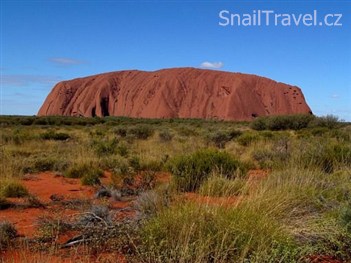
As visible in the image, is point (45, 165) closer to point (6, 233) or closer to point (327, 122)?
point (6, 233)

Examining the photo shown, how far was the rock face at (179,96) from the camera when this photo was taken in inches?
3639

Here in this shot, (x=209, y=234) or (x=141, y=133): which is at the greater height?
(x=141, y=133)

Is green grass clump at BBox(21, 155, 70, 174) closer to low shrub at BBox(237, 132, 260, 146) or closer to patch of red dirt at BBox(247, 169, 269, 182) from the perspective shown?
patch of red dirt at BBox(247, 169, 269, 182)

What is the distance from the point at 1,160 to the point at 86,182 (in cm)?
261

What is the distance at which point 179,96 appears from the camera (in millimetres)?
96875

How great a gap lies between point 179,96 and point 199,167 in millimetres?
88661


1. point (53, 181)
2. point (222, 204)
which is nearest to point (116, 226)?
point (222, 204)

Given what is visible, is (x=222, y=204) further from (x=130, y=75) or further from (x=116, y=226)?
(x=130, y=75)

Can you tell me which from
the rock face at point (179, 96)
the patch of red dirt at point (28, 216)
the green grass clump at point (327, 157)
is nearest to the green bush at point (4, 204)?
the patch of red dirt at point (28, 216)

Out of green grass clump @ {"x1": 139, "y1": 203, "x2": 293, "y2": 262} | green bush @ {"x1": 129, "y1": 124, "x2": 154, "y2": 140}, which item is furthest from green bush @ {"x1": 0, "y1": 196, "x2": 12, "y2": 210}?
green bush @ {"x1": 129, "y1": 124, "x2": 154, "y2": 140}

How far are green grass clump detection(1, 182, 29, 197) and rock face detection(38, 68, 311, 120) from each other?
80927 mm

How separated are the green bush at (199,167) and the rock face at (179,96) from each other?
79.1 m

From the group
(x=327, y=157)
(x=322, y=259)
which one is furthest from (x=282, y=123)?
(x=322, y=259)

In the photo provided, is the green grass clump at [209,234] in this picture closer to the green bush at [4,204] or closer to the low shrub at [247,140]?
the green bush at [4,204]
